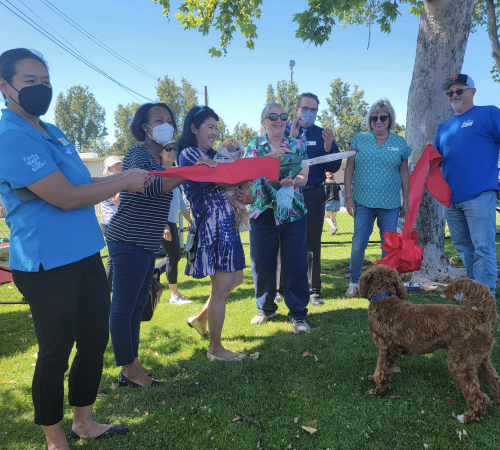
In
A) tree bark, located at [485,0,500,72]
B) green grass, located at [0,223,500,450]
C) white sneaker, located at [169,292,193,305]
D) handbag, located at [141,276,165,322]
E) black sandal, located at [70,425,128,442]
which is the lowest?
white sneaker, located at [169,292,193,305]

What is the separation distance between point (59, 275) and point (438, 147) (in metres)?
4.32

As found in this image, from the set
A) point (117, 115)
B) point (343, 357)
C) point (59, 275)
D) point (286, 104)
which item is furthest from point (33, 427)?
point (117, 115)

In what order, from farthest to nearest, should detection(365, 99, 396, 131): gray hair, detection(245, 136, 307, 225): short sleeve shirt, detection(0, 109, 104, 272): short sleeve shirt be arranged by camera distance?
detection(365, 99, 396, 131): gray hair, detection(245, 136, 307, 225): short sleeve shirt, detection(0, 109, 104, 272): short sleeve shirt

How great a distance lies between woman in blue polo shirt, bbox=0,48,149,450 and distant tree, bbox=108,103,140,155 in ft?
153

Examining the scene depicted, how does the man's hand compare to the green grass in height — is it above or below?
above

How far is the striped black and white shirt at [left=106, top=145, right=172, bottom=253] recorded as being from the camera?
2.86 metres

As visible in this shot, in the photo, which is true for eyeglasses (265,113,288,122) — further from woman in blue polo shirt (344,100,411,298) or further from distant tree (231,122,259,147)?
distant tree (231,122,259,147)

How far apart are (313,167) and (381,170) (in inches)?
33.9

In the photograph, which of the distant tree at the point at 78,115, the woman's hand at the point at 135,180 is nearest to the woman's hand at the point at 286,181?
the woman's hand at the point at 135,180

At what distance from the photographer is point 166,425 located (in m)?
2.62

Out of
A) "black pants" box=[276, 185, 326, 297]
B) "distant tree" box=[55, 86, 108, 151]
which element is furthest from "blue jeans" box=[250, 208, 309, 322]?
"distant tree" box=[55, 86, 108, 151]

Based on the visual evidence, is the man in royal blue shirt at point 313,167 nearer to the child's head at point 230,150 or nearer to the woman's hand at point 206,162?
the child's head at point 230,150

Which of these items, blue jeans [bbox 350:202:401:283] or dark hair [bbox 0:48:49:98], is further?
blue jeans [bbox 350:202:401:283]

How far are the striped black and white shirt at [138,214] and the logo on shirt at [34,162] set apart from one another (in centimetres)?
92
